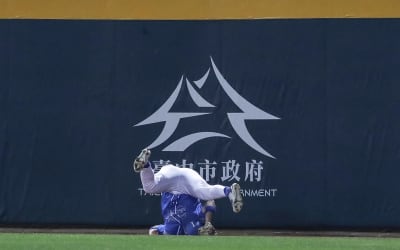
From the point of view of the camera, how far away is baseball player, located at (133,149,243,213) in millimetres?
13031

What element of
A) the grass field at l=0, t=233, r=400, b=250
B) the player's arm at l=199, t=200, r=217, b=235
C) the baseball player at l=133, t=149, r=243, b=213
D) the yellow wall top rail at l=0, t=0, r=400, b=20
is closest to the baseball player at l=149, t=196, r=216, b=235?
the player's arm at l=199, t=200, r=217, b=235

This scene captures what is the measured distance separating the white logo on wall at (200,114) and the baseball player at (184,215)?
123cm

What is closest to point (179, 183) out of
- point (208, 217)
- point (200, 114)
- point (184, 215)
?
point (184, 215)

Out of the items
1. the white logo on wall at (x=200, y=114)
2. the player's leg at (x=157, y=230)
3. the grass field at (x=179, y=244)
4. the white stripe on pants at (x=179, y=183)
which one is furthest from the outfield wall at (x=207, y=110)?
the grass field at (x=179, y=244)

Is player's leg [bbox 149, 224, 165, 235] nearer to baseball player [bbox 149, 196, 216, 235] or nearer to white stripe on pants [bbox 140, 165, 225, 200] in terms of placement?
baseball player [bbox 149, 196, 216, 235]

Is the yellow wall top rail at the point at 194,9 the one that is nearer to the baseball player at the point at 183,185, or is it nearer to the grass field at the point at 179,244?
the baseball player at the point at 183,185

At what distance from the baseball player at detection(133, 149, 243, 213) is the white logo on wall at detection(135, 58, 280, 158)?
1.10 metres

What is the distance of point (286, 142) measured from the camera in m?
14.5

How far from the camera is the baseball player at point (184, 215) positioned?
13.5 meters

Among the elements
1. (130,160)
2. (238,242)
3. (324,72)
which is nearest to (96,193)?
(130,160)

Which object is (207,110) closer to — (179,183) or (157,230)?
(179,183)

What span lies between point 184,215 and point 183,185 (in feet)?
1.28

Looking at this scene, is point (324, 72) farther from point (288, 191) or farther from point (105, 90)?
point (105, 90)

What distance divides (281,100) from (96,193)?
290 cm
